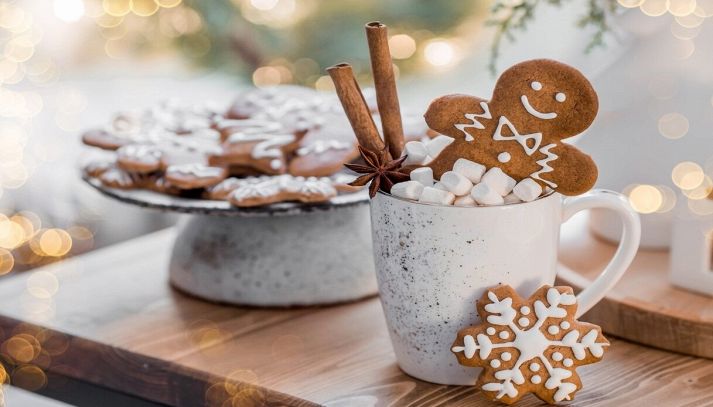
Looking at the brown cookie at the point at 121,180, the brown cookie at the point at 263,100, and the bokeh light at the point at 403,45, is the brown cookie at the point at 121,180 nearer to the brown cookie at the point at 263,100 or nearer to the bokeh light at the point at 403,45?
the brown cookie at the point at 263,100

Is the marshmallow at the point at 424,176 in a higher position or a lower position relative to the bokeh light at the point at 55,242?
higher

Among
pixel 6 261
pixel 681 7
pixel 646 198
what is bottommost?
pixel 6 261

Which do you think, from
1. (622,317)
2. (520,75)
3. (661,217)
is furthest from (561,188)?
(661,217)

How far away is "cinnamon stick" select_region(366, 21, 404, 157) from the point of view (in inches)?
26.8

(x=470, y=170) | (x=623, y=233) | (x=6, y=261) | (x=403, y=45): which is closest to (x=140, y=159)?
(x=470, y=170)

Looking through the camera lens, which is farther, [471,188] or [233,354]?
[233,354]

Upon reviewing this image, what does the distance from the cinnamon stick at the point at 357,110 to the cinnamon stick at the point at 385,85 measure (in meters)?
0.01

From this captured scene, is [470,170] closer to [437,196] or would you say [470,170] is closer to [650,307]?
[437,196]

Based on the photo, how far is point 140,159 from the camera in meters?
0.86

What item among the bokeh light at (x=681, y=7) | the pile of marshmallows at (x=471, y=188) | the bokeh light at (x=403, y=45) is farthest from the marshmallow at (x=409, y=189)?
the bokeh light at (x=403, y=45)

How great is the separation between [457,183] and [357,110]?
4.7 inches

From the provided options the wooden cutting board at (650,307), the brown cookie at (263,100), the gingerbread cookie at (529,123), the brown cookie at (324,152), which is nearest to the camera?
the gingerbread cookie at (529,123)

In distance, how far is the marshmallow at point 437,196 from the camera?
0.64 metres

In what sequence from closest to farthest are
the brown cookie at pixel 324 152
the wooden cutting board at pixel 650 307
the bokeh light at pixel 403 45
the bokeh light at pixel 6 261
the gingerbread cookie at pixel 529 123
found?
the gingerbread cookie at pixel 529 123 < the wooden cutting board at pixel 650 307 < the brown cookie at pixel 324 152 < the bokeh light at pixel 6 261 < the bokeh light at pixel 403 45
